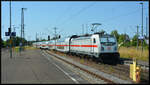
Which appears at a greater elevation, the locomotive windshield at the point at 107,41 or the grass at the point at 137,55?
the locomotive windshield at the point at 107,41

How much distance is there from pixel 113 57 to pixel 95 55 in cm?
181

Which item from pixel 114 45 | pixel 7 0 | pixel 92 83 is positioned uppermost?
pixel 7 0

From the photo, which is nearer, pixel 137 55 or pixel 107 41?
pixel 107 41

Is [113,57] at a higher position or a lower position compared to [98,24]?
lower

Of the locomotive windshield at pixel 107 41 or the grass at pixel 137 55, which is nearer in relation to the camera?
the locomotive windshield at pixel 107 41

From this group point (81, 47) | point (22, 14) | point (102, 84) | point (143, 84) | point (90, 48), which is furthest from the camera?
point (22, 14)

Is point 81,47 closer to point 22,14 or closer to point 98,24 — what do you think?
point 98,24

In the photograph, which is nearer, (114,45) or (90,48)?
(114,45)

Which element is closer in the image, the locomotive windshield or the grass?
the locomotive windshield

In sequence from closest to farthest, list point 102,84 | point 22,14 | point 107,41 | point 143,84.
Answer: point 143,84 < point 102,84 < point 107,41 < point 22,14

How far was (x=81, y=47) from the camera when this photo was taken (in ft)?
99.7

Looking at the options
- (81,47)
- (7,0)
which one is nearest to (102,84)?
(81,47)

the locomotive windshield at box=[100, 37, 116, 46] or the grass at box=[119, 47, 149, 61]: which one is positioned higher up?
the locomotive windshield at box=[100, 37, 116, 46]

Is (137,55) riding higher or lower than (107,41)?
lower
